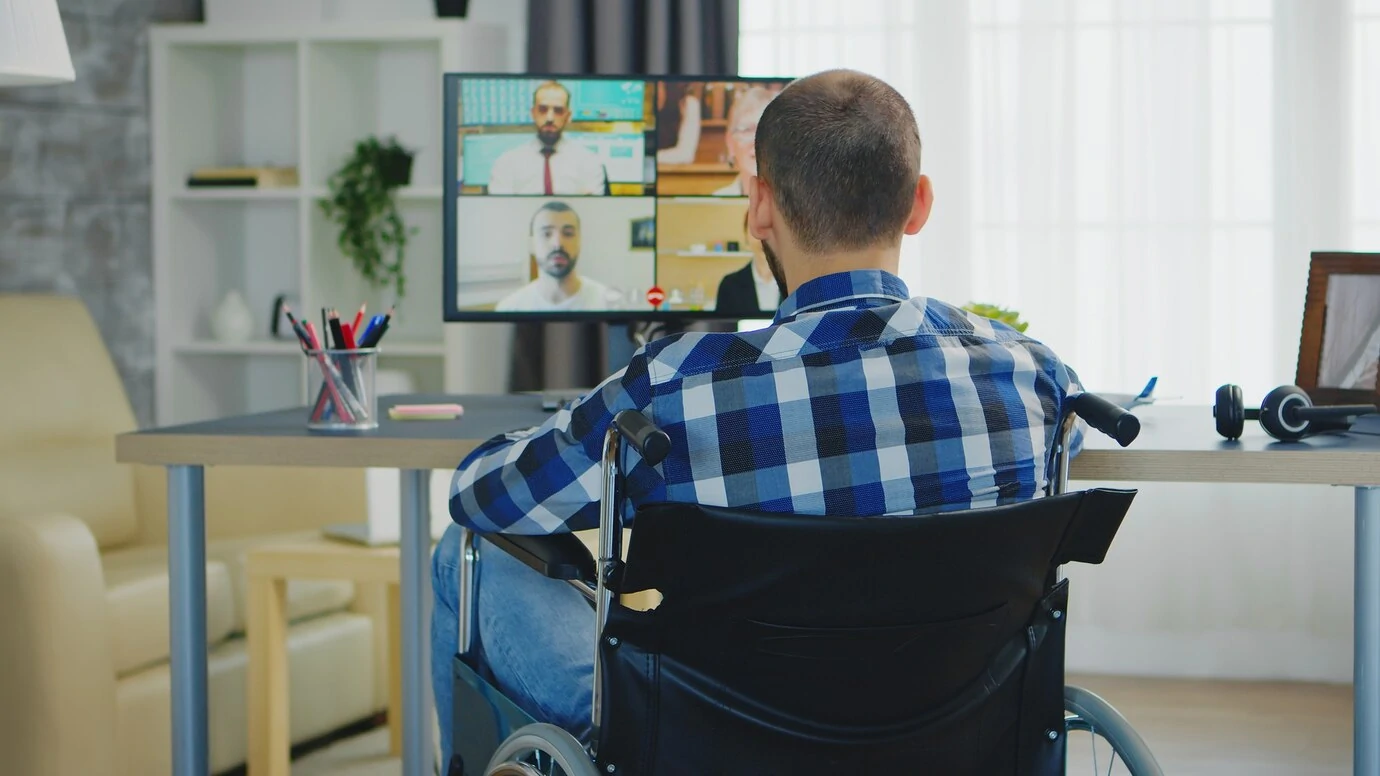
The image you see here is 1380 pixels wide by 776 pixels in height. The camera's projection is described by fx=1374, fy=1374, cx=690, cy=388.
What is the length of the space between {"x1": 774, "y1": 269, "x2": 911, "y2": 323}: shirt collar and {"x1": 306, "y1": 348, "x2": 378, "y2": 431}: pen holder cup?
0.66 meters

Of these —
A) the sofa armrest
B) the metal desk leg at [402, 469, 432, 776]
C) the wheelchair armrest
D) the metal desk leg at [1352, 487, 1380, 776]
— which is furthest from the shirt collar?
the sofa armrest

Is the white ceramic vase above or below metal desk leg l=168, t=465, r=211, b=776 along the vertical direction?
above

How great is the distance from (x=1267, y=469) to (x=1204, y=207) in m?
2.07

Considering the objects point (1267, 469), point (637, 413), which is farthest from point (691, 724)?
point (1267, 469)

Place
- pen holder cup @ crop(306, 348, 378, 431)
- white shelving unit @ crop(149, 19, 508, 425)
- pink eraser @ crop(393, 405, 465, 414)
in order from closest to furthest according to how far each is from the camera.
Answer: pen holder cup @ crop(306, 348, 378, 431) → pink eraser @ crop(393, 405, 465, 414) → white shelving unit @ crop(149, 19, 508, 425)

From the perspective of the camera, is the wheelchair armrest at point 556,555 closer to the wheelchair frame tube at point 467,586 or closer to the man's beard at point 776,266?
the wheelchair frame tube at point 467,586

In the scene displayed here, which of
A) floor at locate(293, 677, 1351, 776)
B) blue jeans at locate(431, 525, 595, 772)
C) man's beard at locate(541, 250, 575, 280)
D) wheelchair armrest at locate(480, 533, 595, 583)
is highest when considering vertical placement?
man's beard at locate(541, 250, 575, 280)

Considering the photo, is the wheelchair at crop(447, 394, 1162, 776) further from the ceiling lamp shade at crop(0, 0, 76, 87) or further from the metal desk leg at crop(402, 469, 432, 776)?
the ceiling lamp shade at crop(0, 0, 76, 87)

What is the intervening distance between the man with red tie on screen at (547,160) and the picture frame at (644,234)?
4.0 inches

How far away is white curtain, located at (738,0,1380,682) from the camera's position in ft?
10.9

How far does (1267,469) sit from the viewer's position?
4.83ft

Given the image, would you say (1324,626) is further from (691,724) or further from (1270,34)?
(691,724)

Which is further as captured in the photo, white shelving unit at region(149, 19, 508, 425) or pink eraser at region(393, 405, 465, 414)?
white shelving unit at region(149, 19, 508, 425)

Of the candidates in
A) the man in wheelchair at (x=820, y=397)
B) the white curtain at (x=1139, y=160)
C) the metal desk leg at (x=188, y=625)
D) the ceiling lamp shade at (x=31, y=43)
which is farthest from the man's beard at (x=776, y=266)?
the white curtain at (x=1139, y=160)
